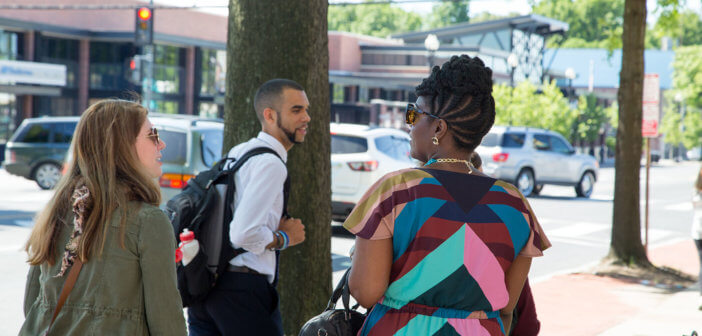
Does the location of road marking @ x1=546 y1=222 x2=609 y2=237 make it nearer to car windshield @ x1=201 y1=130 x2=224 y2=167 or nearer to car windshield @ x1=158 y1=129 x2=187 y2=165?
car windshield @ x1=201 y1=130 x2=224 y2=167

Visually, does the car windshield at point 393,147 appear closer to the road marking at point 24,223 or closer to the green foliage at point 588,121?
the road marking at point 24,223

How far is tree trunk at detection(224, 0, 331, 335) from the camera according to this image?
447 cm

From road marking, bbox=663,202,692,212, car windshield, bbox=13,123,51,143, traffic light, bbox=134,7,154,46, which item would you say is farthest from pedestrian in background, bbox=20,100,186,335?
road marking, bbox=663,202,692,212

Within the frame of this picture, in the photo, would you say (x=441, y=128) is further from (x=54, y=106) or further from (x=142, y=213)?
(x=54, y=106)

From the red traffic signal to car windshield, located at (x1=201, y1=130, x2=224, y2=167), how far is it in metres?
9.74

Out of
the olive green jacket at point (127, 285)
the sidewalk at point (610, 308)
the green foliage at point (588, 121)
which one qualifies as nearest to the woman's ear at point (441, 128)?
the olive green jacket at point (127, 285)

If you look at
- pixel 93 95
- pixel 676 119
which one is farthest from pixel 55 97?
pixel 676 119

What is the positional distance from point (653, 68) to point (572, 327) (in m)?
79.6

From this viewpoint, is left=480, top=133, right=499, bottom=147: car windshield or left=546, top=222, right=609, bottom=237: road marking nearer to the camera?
left=546, top=222, right=609, bottom=237: road marking

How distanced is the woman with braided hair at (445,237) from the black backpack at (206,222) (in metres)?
1.14

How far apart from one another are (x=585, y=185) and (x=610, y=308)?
16.0 m

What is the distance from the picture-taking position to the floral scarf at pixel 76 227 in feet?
7.84

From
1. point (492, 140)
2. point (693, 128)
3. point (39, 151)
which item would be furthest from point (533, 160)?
point (693, 128)

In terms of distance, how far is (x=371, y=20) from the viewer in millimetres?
102375
